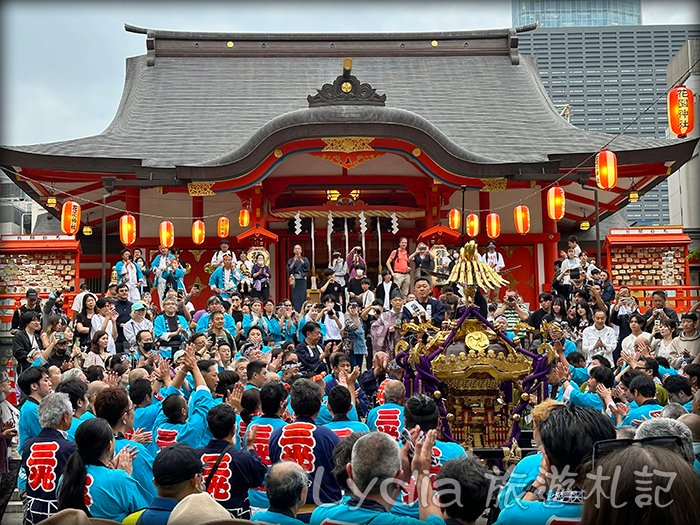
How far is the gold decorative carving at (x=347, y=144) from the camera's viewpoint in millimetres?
16297

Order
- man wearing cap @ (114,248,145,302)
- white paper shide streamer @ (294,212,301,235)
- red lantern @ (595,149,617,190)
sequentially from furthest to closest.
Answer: white paper shide streamer @ (294,212,301,235)
man wearing cap @ (114,248,145,302)
red lantern @ (595,149,617,190)

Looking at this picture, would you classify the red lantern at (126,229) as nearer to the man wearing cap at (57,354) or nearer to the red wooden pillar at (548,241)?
the man wearing cap at (57,354)

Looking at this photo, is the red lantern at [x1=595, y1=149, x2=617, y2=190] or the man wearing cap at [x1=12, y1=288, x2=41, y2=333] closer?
the man wearing cap at [x1=12, y1=288, x2=41, y2=333]

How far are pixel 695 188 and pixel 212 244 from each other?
13.3 m

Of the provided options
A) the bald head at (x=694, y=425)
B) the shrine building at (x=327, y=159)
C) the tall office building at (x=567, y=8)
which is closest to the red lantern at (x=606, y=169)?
the shrine building at (x=327, y=159)

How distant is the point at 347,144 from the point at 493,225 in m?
3.39

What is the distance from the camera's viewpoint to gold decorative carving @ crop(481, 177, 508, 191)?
53.7 ft

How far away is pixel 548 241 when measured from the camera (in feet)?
60.1

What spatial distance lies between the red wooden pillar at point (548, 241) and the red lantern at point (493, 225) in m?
1.79

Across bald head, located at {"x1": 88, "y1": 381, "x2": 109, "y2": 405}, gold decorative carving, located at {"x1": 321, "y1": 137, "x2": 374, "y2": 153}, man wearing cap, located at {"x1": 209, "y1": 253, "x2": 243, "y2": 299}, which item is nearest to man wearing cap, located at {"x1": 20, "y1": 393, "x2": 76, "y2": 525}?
bald head, located at {"x1": 88, "y1": 381, "x2": 109, "y2": 405}

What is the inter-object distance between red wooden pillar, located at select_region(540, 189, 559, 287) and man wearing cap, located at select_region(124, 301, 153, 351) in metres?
9.52

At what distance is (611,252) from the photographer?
1753 cm

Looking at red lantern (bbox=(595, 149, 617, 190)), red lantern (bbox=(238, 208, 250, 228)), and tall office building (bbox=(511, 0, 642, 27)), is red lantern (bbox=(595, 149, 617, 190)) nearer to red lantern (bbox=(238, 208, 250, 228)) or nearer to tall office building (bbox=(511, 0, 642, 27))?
tall office building (bbox=(511, 0, 642, 27))

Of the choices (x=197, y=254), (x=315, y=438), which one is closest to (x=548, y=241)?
(x=197, y=254)
